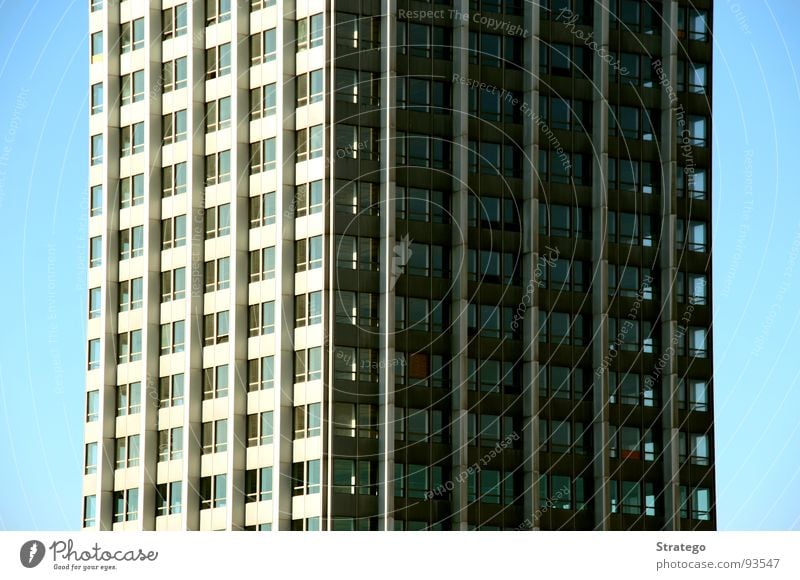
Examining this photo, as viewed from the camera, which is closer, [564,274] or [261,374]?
[261,374]

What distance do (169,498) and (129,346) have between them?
11248mm

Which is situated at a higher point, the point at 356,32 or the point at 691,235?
the point at 356,32

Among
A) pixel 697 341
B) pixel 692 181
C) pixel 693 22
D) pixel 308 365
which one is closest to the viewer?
pixel 308 365

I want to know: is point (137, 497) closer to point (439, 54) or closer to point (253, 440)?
point (253, 440)

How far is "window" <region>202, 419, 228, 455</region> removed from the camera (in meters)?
129

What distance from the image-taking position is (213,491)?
→ 12912cm

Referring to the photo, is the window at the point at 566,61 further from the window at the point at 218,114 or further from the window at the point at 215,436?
the window at the point at 215,436

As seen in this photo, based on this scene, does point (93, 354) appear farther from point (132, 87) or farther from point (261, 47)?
point (261, 47)

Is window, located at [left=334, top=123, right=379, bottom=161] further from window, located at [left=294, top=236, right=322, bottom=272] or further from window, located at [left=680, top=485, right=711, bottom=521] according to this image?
window, located at [left=680, top=485, right=711, bottom=521]

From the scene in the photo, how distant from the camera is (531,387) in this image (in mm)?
131125

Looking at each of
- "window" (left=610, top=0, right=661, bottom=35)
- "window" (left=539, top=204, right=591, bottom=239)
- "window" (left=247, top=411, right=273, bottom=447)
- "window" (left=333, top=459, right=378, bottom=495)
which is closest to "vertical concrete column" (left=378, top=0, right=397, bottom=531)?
"window" (left=333, top=459, right=378, bottom=495)

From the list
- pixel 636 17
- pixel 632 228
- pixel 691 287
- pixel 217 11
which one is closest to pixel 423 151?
pixel 217 11
